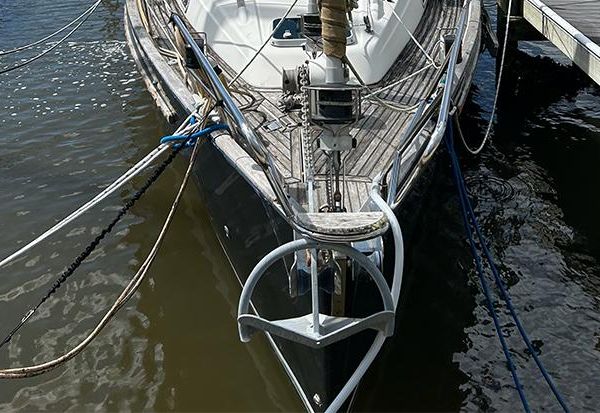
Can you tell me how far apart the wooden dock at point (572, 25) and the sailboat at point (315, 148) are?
1103 mm

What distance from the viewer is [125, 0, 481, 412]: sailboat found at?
3.83 m

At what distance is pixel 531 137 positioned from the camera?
31.2 ft

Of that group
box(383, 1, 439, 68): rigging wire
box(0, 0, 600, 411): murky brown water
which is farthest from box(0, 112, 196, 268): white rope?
box(383, 1, 439, 68): rigging wire

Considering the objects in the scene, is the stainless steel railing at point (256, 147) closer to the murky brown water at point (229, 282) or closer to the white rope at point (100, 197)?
the white rope at point (100, 197)

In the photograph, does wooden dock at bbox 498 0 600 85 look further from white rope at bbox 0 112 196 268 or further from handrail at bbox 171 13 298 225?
white rope at bbox 0 112 196 268

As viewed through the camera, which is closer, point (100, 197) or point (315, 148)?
point (100, 197)

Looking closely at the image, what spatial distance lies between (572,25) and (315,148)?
16.0 feet

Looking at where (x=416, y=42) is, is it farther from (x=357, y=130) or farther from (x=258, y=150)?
(x=258, y=150)

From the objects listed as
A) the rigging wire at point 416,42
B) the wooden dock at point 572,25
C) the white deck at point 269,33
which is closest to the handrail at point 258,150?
the white deck at point 269,33

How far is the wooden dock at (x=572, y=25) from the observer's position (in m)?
7.57

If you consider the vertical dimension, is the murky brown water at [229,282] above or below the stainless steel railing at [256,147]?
below

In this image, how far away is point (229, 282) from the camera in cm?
660

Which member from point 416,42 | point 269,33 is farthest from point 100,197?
point 416,42

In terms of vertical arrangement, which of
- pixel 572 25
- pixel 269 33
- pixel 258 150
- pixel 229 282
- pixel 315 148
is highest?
pixel 269 33
